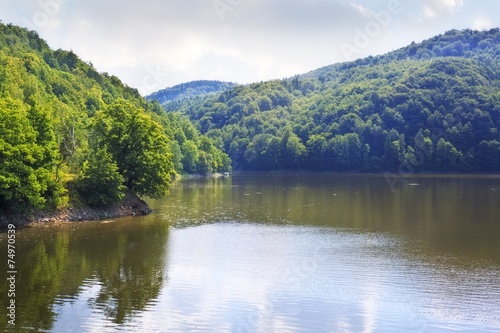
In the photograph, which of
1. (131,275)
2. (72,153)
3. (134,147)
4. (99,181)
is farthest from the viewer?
(134,147)

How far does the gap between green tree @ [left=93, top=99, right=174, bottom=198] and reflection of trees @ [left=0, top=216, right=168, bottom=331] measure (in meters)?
10.5

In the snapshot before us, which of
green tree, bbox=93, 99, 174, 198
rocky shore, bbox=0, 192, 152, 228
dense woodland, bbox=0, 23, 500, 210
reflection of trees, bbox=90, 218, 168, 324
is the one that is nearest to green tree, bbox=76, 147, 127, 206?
dense woodland, bbox=0, 23, 500, 210

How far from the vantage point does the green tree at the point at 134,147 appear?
6351 centimetres

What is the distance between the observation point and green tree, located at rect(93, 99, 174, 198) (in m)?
63.5

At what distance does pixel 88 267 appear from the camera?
35.8 metres

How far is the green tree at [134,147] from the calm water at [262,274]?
4935mm

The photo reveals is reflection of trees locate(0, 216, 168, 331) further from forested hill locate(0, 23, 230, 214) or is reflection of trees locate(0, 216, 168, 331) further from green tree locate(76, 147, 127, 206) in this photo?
green tree locate(76, 147, 127, 206)

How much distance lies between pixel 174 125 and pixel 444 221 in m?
144

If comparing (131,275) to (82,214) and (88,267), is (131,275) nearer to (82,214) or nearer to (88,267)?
(88,267)

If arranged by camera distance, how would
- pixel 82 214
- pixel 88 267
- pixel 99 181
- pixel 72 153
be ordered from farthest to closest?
1. pixel 72 153
2. pixel 99 181
3. pixel 82 214
4. pixel 88 267

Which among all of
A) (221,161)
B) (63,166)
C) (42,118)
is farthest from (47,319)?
(221,161)

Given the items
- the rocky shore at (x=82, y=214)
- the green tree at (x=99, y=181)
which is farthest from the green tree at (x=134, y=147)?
the green tree at (x=99, y=181)

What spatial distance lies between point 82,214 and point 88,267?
863 inches

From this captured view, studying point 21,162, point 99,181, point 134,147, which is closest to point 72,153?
point 134,147
